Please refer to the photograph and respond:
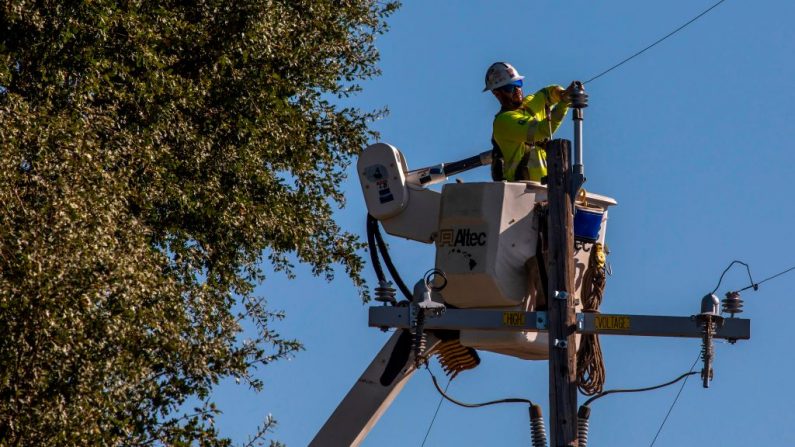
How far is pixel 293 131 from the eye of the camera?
2727 cm

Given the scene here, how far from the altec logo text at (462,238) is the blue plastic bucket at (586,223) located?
2.76 ft

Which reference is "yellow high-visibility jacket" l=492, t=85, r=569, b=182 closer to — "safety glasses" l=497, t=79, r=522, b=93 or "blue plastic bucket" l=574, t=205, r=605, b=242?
"safety glasses" l=497, t=79, r=522, b=93

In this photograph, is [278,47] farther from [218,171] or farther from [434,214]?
[434,214]

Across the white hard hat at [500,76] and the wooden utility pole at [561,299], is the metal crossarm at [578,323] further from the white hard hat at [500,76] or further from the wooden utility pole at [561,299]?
the white hard hat at [500,76]

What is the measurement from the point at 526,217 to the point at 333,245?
27.3ft

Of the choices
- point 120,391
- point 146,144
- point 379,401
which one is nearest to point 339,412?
point 379,401

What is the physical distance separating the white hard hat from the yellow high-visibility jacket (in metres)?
0.23

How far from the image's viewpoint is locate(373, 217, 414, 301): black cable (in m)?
20.5

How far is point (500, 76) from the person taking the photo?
20.2 metres

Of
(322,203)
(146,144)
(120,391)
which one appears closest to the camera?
(120,391)

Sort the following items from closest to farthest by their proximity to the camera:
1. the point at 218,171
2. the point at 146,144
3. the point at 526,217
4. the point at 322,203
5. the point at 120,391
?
the point at 526,217
the point at 120,391
the point at 146,144
the point at 218,171
the point at 322,203

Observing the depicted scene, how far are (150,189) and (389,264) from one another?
4.70 m

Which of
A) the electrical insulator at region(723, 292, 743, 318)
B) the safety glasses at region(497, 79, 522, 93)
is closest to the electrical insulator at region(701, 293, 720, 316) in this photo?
the electrical insulator at region(723, 292, 743, 318)

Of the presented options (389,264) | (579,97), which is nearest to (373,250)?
(389,264)
